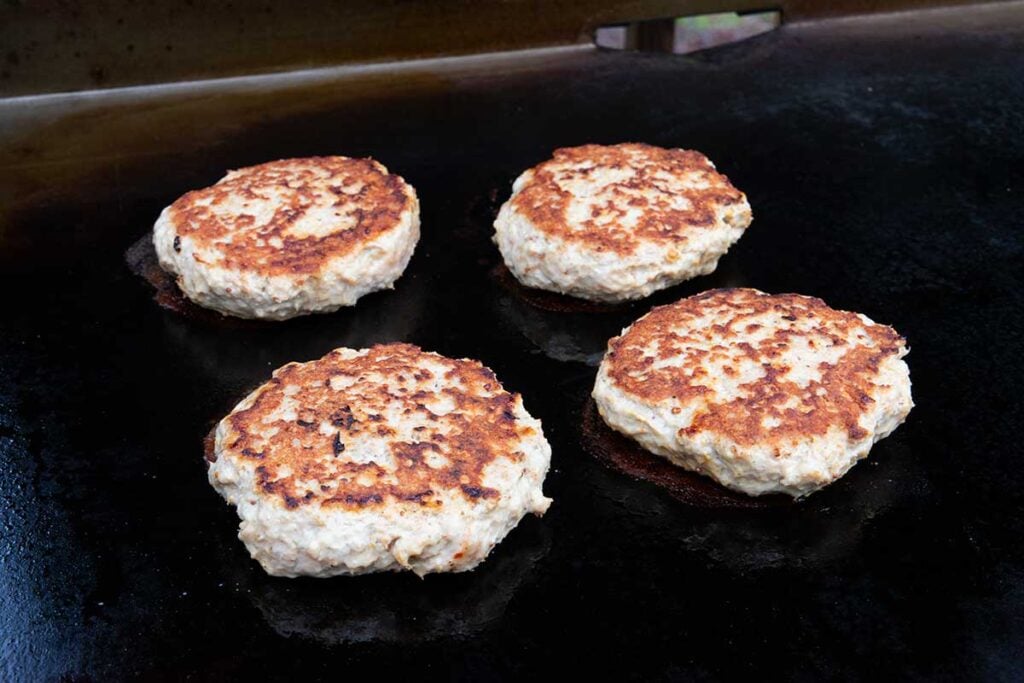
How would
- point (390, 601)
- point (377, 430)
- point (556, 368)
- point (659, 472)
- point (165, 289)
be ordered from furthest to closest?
point (165, 289)
point (556, 368)
point (659, 472)
point (377, 430)
point (390, 601)

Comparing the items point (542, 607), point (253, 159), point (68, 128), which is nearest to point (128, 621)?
point (542, 607)

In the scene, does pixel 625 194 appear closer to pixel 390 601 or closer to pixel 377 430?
pixel 377 430

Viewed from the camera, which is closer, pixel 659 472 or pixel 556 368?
pixel 659 472

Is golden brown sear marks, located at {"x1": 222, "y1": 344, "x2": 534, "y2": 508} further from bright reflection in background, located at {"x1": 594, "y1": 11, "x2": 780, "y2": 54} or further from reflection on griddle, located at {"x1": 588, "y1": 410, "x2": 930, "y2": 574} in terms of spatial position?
bright reflection in background, located at {"x1": 594, "y1": 11, "x2": 780, "y2": 54}

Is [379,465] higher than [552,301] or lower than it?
higher

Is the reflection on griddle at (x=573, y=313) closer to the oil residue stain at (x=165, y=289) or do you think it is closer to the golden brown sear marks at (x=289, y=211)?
the golden brown sear marks at (x=289, y=211)

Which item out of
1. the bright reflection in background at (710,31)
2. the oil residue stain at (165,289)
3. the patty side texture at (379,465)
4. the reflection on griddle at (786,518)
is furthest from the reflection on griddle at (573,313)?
the bright reflection in background at (710,31)

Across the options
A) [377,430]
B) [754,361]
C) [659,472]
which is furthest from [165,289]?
[754,361]

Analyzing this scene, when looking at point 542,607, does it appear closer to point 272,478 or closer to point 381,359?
point 272,478
